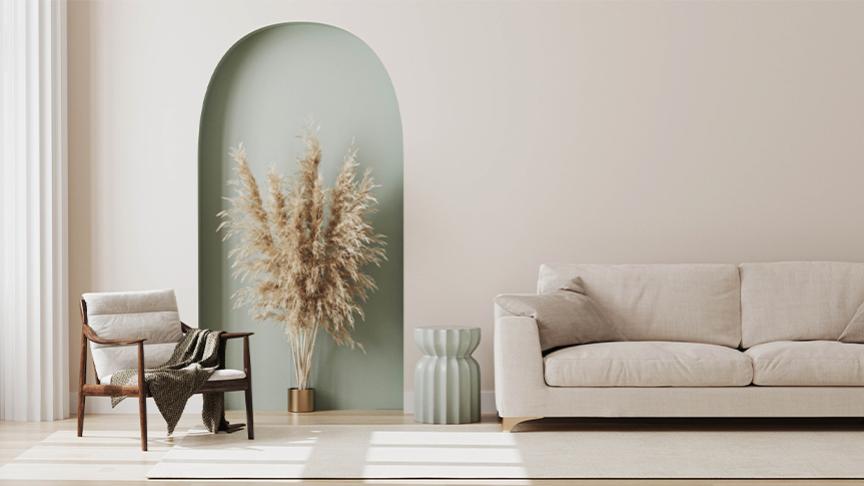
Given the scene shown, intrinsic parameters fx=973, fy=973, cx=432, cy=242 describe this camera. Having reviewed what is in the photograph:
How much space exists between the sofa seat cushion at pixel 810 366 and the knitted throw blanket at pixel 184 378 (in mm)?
2798

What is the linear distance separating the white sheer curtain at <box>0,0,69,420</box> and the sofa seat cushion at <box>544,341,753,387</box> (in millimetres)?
2955

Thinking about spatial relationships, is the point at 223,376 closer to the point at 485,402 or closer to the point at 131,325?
the point at 131,325

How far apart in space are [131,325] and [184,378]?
608mm

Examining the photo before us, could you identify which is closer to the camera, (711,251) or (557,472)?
(557,472)

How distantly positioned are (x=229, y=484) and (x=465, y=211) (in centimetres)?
260

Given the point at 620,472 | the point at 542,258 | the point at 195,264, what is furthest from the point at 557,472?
the point at 195,264

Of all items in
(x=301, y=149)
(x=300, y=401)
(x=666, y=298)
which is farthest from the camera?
(x=301, y=149)

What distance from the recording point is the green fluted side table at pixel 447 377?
17.9 ft

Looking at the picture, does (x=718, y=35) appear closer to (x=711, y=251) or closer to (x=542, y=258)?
(x=711, y=251)

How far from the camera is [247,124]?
620cm

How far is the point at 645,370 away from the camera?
498 cm

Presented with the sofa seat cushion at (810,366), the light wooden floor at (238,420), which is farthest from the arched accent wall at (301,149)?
A: the sofa seat cushion at (810,366)

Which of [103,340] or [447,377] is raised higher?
[103,340]

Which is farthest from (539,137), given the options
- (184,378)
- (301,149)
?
(184,378)
